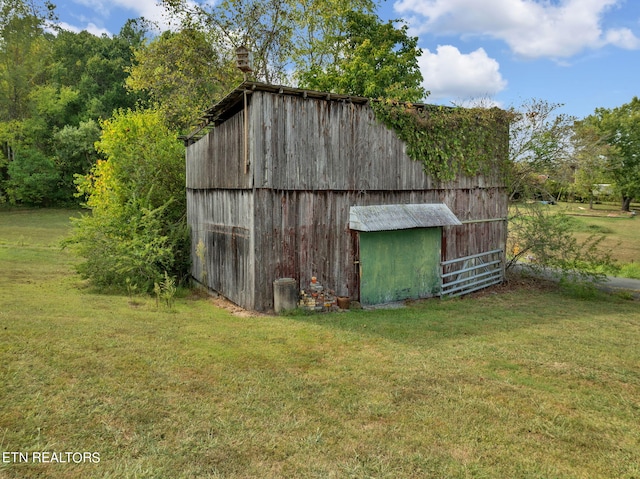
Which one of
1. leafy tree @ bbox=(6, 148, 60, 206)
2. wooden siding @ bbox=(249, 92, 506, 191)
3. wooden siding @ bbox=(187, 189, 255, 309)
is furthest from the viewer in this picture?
leafy tree @ bbox=(6, 148, 60, 206)

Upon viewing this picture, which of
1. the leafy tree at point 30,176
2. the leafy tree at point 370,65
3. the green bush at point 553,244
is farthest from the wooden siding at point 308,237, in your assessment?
the leafy tree at point 30,176

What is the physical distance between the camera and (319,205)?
11.4 m

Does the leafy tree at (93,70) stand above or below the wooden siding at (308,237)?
above

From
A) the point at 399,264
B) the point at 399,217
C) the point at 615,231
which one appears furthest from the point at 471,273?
the point at 615,231

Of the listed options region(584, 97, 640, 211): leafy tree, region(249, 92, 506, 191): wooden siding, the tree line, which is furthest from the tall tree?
region(584, 97, 640, 211): leafy tree

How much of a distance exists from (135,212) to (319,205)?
768 centimetres

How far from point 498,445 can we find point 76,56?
58.2 metres

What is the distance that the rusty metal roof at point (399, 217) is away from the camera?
11688mm

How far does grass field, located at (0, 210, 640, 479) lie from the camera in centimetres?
430

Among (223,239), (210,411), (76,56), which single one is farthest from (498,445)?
(76,56)

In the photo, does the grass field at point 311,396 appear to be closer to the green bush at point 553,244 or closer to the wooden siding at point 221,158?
the wooden siding at point 221,158

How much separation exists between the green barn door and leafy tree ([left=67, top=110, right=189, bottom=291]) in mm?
6646

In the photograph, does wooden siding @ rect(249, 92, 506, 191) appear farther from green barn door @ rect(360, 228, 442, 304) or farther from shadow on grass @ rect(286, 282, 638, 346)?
shadow on grass @ rect(286, 282, 638, 346)

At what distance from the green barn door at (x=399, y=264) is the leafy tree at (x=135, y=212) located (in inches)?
262
